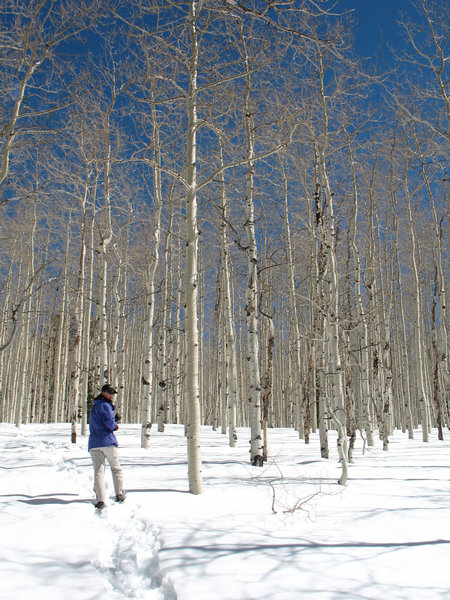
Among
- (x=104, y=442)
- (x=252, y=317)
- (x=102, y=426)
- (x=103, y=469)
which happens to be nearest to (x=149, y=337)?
(x=252, y=317)

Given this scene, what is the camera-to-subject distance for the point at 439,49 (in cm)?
744

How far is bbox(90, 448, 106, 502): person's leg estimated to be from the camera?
4621 millimetres

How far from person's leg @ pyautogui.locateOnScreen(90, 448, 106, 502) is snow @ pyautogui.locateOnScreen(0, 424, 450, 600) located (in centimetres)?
17

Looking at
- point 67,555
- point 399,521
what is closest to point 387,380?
point 399,521

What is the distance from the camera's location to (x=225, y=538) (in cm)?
350

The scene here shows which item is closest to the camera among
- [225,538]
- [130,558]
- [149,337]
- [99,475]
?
[130,558]

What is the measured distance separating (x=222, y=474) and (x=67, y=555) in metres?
3.50

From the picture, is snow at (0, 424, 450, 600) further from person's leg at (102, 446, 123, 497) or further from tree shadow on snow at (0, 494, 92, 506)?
person's leg at (102, 446, 123, 497)

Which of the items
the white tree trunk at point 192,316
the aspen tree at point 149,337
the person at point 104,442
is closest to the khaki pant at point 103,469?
the person at point 104,442

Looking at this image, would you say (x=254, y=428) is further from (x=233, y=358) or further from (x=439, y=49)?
(x=439, y=49)

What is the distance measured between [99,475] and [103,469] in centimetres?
17

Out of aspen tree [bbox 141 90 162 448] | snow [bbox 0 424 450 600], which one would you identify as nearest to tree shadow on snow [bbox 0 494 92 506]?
snow [bbox 0 424 450 600]

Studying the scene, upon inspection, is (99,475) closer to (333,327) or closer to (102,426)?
(102,426)

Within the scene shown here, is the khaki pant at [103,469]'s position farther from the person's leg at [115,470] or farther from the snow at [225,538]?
the snow at [225,538]
